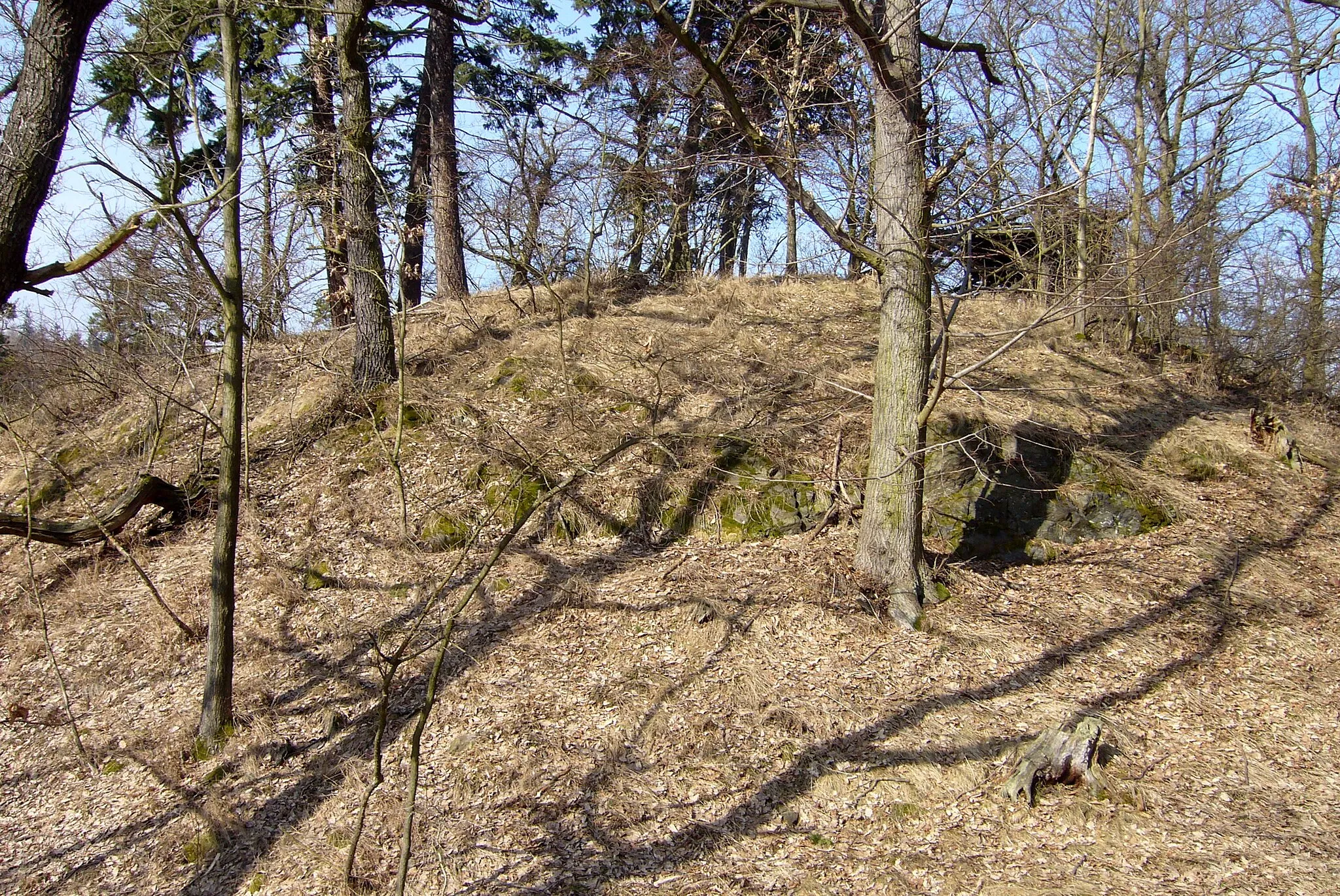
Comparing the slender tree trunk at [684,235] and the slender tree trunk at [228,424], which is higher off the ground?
the slender tree trunk at [684,235]

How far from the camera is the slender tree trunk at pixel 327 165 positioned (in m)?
8.08

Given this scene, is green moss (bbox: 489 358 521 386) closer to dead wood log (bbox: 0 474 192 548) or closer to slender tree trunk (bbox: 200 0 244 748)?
dead wood log (bbox: 0 474 192 548)

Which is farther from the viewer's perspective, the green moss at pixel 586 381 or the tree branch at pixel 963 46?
the green moss at pixel 586 381

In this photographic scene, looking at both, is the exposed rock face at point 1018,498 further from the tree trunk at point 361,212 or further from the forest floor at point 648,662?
the tree trunk at point 361,212

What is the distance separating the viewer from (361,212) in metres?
9.72

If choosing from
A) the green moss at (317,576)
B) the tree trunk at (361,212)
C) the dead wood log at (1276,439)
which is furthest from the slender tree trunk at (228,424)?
the dead wood log at (1276,439)

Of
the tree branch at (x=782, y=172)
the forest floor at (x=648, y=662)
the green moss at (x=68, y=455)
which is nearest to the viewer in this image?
the forest floor at (x=648, y=662)

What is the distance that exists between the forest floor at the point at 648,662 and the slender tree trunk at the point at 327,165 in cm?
156

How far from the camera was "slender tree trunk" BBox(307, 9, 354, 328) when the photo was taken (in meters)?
8.08

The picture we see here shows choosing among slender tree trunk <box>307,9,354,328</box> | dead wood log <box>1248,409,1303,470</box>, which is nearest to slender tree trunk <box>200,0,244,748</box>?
slender tree trunk <box>307,9,354,328</box>

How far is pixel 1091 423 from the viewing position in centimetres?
990

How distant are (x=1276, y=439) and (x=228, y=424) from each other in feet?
39.9

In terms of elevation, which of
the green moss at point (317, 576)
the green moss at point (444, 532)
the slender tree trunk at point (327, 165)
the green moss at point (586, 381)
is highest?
the slender tree trunk at point (327, 165)

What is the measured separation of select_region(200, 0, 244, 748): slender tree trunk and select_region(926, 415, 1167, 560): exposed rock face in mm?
6586
